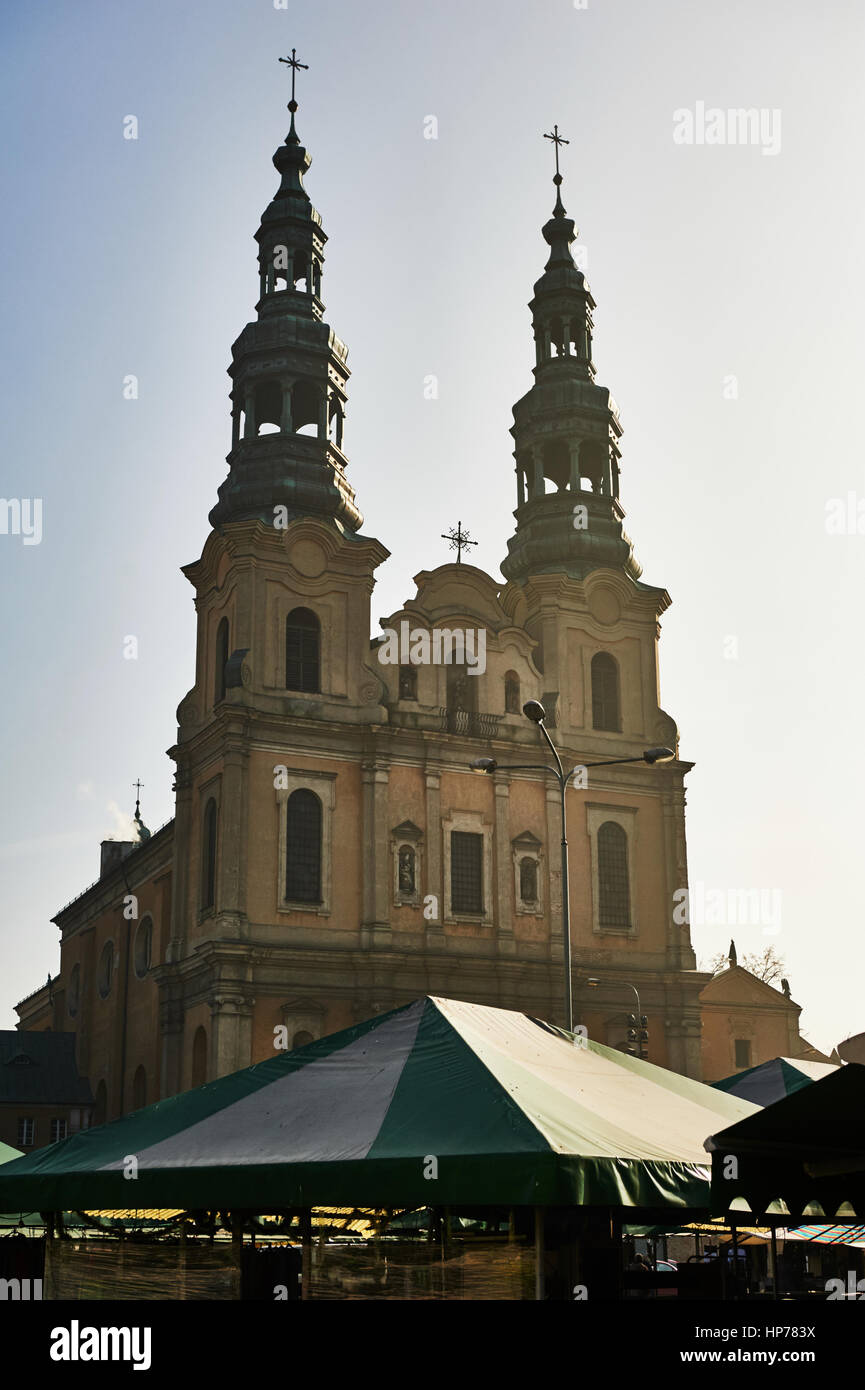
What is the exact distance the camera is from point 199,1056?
41375 mm

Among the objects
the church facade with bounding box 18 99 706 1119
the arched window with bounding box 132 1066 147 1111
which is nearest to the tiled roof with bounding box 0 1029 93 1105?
the church facade with bounding box 18 99 706 1119

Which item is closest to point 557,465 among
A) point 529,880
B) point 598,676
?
point 598,676

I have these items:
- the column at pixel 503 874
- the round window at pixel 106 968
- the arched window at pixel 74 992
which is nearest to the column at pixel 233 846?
the column at pixel 503 874

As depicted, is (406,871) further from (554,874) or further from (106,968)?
(106,968)

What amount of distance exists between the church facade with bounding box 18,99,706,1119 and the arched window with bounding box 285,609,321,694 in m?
0.07

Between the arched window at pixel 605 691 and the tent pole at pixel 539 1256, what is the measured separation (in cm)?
3729

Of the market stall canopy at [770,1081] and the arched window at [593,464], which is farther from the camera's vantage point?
the arched window at [593,464]

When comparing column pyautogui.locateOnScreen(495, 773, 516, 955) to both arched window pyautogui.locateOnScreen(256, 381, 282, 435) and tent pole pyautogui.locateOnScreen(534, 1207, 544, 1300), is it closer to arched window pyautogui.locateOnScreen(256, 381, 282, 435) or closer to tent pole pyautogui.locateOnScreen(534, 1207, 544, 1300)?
arched window pyautogui.locateOnScreen(256, 381, 282, 435)

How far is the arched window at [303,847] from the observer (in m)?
41.5

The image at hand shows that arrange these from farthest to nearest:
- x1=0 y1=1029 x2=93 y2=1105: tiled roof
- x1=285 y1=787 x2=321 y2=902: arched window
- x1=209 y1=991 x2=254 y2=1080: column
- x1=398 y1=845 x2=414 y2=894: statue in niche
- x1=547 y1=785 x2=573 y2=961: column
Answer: x1=0 y1=1029 x2=93 y2=1105: tiled roof < x1=547 y1=785 x2=573 y2=961: column < x1=398 y1=845 x2=414 y2=894: statue in niche < x1=285 y1=787 x2=321 y2=902: arched window < x1=209 y1=991 x2=254 y2=1080: column

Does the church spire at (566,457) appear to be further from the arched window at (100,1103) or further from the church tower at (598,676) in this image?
the arched window at (100,1103)

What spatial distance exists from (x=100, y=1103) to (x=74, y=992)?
7.71 meters

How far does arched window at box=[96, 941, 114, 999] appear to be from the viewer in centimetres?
5450

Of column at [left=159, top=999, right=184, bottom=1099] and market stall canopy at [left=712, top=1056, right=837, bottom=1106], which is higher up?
column at [left=159, top=999, right=184, bottom=1099]
